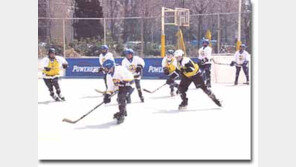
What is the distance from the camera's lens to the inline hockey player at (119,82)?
824cm

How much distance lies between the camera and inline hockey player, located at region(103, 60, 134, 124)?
8242 mm

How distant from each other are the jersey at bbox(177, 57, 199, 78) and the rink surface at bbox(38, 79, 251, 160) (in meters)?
0.86

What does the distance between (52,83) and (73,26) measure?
39.9 feet

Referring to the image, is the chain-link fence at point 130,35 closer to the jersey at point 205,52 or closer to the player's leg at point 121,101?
the jersey at point 205,52

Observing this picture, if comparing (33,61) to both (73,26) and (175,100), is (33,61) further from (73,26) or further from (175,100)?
(73,26)

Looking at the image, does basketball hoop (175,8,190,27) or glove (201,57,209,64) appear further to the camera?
basketball hoop (175,8,190,27)

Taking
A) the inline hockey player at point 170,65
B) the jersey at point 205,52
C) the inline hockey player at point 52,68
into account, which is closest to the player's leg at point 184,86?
the inline hockey player at point 170,65

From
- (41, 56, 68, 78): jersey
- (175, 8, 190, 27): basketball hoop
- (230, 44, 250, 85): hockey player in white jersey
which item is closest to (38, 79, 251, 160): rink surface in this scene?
(41, 56, 68, 78): jersey

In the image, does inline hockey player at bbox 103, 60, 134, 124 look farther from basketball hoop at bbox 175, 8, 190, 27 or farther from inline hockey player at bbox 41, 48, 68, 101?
basketball hoop at bbox 175, 8, 190, 27

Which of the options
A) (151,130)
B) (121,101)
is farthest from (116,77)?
(151,130)

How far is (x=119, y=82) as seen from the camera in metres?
8.34

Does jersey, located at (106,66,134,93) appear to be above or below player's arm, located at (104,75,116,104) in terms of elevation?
above

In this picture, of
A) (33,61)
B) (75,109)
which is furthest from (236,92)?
(33,61)

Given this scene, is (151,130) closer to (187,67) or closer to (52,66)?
(187,67)
